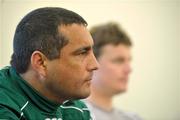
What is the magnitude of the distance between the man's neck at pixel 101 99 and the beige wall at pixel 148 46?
0.60m

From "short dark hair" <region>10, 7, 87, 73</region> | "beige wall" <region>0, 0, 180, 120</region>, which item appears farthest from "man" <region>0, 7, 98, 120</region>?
"beige wall" <region>0, 0, 180, 120</region>

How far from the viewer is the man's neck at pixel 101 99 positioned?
1.83 m

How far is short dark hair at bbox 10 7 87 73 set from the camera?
1113 mm

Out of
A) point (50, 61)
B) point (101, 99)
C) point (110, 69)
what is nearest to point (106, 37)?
point (110, 69)

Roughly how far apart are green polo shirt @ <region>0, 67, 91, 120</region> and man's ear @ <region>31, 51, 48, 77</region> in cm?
5

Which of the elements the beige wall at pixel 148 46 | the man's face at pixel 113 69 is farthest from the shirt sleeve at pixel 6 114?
the beige wall at pixel 148 46

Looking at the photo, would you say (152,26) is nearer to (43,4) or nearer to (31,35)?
(43,4)

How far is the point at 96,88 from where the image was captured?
188 centimetres

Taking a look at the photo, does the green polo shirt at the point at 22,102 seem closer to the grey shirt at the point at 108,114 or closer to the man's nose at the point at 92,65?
the man's nose at the point at 92,65

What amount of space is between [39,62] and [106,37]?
31.2 inches

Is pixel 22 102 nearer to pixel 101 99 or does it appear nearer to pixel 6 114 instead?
pixel 6 114

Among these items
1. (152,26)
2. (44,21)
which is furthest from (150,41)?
(44,21)

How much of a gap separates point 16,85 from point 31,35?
152 mm

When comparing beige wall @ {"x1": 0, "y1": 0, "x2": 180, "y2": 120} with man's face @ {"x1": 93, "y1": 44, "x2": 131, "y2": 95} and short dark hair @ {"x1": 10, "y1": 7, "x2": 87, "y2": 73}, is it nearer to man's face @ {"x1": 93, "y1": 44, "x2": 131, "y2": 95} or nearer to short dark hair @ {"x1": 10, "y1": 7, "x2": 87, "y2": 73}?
man's face @ {"x1": 93, "y1": 44, "x2": 131, "y2": 95}
